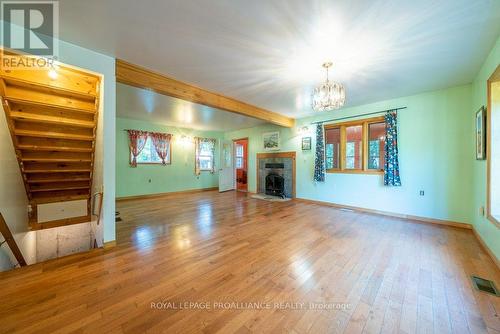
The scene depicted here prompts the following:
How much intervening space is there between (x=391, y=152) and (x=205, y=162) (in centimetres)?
610

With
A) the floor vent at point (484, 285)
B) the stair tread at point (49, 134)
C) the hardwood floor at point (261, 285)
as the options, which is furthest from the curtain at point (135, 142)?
the floor vent at point (484, 285)

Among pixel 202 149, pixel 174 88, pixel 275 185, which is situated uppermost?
pixel 174 88

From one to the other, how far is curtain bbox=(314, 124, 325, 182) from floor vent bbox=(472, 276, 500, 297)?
3.25 meters

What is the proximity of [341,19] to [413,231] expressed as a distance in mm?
3402

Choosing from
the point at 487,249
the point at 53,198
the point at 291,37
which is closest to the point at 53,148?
the point at 53,198

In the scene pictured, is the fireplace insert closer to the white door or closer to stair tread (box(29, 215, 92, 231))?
the white door

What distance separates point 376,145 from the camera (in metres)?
4.18

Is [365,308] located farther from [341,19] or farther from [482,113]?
[482,113]

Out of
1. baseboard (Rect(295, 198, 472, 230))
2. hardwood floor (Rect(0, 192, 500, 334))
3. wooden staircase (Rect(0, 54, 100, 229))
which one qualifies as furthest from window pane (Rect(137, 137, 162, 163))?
baseboard (Rect(295, 198, 472, 230))

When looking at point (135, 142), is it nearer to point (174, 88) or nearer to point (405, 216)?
point (174, 88)

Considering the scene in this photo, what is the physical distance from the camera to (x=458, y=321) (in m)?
1.31

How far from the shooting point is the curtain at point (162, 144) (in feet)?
19.9

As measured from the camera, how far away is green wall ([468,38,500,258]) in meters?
2.07

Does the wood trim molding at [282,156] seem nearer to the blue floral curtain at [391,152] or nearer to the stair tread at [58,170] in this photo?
the blue floral curtain at [391,152]
